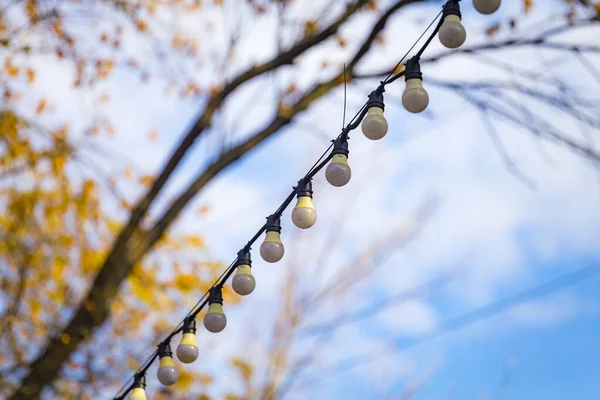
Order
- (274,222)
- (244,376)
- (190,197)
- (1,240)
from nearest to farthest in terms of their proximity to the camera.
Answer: (274,222), (190,197), (1,240), (244,376)

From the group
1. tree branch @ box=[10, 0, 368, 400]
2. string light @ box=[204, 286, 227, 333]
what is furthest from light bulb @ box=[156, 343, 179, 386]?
tree branch @ box=[10, 0, 368, 400]

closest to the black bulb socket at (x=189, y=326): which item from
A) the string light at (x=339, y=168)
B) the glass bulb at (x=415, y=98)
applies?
the string light at (x=339, y=168)

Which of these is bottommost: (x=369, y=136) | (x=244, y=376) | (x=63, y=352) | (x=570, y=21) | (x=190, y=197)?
(x=369, y=136)

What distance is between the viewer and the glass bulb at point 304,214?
2635 mm

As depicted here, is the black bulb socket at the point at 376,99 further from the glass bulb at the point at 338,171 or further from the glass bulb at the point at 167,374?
the glass bulb at the point at 167,374

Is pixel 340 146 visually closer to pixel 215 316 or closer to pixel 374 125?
pixel 374 125

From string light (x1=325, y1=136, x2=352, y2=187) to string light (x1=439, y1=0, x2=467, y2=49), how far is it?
534 millimetres

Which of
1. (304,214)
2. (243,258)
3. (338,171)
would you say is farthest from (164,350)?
(338,171)

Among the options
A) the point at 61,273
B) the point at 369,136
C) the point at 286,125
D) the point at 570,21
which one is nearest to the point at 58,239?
the point at 61,273

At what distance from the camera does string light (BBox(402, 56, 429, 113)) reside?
2398 mm

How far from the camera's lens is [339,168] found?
2539 millimetres

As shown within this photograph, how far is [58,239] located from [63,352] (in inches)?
158

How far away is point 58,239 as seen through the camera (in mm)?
9820

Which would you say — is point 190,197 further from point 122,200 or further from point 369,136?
point 369,136
